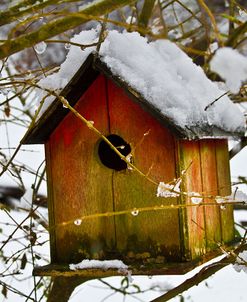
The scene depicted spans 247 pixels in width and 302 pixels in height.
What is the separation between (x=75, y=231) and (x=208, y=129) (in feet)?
2.03

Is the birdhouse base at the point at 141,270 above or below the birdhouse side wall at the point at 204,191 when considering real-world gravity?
below

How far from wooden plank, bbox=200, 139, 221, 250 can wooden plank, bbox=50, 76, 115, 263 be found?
15.1 inches

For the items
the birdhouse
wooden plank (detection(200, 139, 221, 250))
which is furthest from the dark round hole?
wooden plank (detection(200, 139, 221, 250))

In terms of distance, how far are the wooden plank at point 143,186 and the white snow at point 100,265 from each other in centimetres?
7

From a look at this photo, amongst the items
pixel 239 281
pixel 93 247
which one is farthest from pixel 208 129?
pixel 239 281

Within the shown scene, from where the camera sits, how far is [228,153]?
2742mm

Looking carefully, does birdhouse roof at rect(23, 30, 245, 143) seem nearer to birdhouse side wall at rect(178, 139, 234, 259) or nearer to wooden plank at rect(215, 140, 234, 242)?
birdhouse side wall at rect(178, 139, 234, 259)

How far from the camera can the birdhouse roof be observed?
206cm

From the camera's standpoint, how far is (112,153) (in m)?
2.39

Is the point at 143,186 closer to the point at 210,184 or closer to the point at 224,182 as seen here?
the point at 210,184

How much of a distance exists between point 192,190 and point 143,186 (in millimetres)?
193

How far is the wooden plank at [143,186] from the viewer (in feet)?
6.91

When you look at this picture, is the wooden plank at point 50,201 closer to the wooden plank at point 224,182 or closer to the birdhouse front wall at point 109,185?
the birdhouse front wall at point 109,185

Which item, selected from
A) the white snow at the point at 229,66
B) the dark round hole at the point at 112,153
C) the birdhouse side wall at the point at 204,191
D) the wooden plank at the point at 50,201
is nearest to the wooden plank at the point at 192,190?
the birdhouse side wall at the point at 204,191
